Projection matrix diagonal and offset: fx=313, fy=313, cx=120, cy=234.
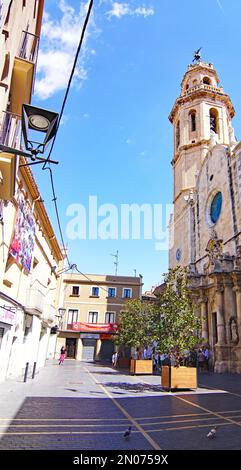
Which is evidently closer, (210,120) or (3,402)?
(3,402)

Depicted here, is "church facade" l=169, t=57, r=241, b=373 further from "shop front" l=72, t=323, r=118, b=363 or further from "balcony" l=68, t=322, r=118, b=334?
"shop front" l=72, t=323, r=118, b=363

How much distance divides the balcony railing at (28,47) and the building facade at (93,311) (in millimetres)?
25674

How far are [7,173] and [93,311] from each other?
31.4m

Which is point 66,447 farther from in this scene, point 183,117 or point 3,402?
point 183,117

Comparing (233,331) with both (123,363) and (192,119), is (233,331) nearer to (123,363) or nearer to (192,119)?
(123,363)

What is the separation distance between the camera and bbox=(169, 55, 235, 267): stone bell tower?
35.9 metres

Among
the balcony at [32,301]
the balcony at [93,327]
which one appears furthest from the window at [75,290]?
the balcony at [32,301]

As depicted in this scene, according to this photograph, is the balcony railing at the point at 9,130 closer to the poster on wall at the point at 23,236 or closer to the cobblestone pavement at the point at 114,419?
the poster on wall at the point at 23,236

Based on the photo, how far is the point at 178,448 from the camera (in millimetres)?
4996

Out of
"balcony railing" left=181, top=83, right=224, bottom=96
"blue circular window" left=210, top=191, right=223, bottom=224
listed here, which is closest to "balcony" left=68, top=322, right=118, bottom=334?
"blue circular window" left=210, top=191, right=223, bottom=224

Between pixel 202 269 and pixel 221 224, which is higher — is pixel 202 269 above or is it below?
below

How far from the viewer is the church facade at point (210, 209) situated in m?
22.6

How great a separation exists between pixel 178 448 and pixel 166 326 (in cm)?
844
